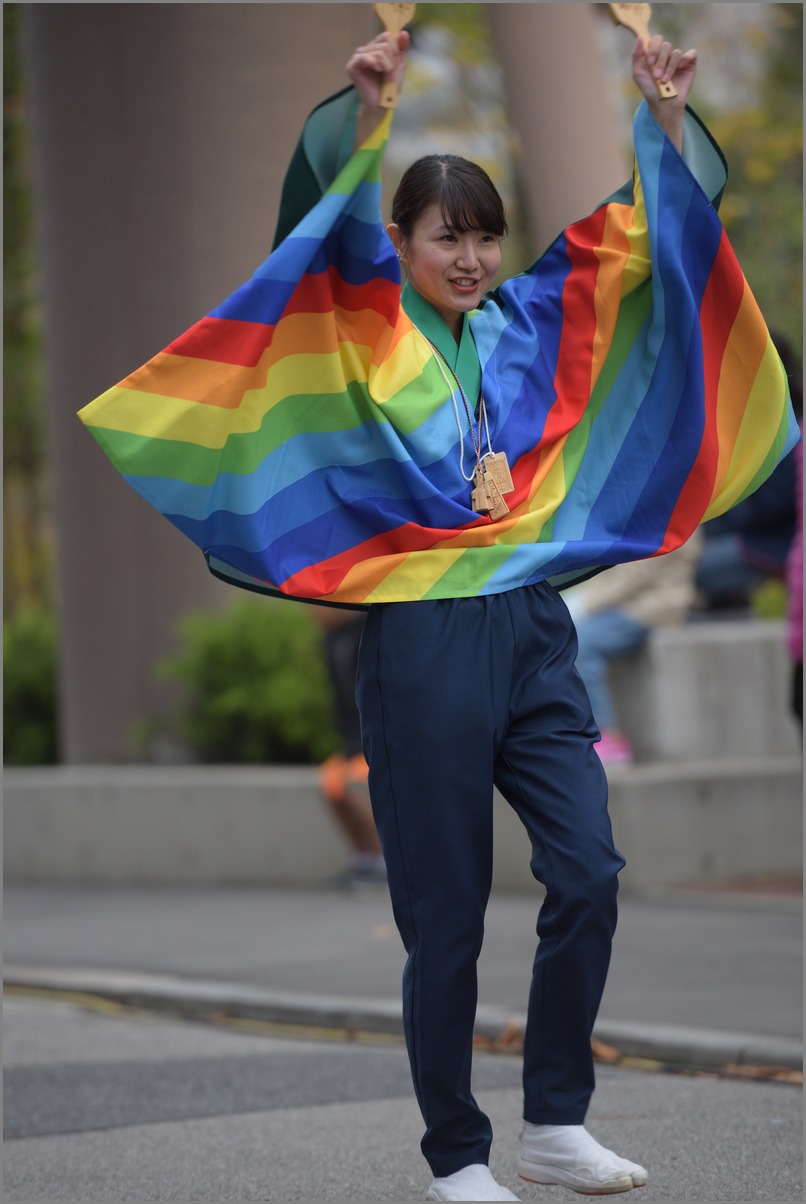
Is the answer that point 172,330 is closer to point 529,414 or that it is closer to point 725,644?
point 725,644

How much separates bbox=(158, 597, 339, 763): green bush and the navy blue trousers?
24.9 ft

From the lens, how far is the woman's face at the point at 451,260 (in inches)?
154

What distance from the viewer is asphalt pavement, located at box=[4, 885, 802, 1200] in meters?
4.66

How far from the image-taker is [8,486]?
28.0m

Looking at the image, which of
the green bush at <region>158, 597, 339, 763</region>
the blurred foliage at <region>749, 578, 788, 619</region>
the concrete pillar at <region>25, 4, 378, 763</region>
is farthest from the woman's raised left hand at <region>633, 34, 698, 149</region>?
the concrete pillar at <region>25, 4, 378, 763</region>

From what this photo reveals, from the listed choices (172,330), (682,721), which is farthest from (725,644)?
(172,330)

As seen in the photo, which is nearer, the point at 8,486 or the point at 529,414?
the point at 529,414

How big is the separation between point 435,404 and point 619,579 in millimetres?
6378

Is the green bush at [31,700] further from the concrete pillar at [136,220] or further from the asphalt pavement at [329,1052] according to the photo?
the asphalt pavement at [329,1052]

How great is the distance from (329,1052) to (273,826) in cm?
453

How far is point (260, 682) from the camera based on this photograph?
38.5 ft

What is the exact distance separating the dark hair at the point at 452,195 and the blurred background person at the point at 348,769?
5.65m

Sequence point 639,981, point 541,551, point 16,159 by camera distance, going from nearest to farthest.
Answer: point 541,551 < point 639,981 < point 16,159

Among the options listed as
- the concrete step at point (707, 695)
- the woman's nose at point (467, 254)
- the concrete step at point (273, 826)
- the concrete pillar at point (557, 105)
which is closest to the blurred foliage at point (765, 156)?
the concrete pillar at point (557, 105)
